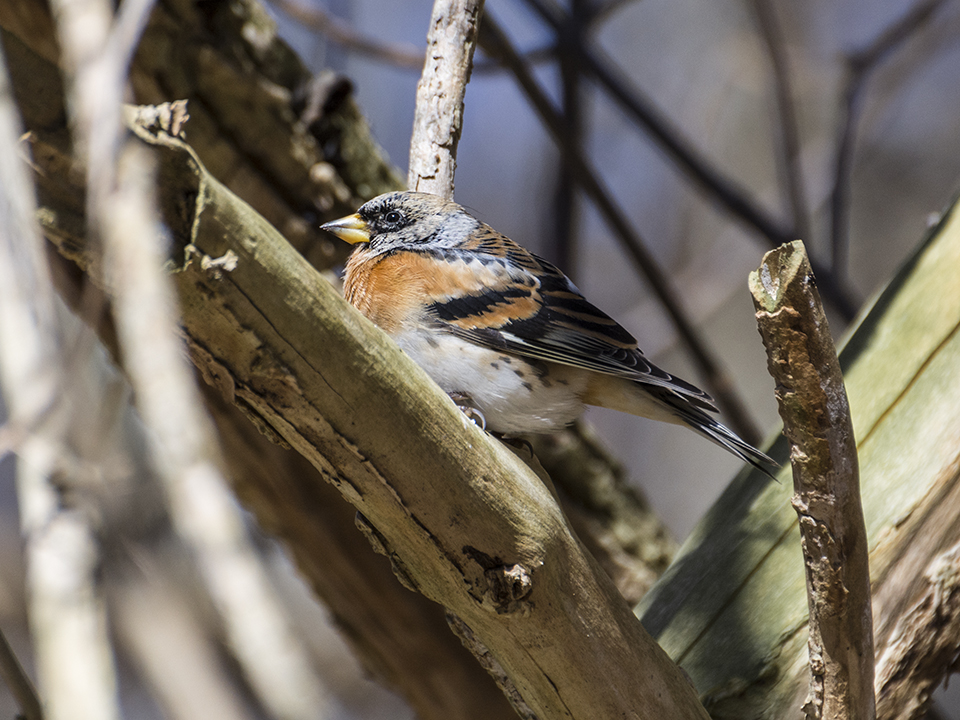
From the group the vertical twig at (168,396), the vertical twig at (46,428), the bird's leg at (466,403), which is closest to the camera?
the vertical twig at (168,396)

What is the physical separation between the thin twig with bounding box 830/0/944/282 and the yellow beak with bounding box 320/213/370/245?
91.9 inches

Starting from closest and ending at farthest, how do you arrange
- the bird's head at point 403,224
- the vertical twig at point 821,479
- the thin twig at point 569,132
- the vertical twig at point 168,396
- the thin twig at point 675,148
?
the vertical twig at point 168,396
the vertical twig at point 821,479
the bird's head at point 403,224
the thin twig at point 675,148
the thin twig at point 569,132

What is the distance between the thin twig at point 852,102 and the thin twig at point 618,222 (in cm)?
81

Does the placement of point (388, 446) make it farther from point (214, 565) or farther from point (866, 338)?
point (866, 338)

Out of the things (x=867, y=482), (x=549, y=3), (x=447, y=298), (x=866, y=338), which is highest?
(x=549, y=3)

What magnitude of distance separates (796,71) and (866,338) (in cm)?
518

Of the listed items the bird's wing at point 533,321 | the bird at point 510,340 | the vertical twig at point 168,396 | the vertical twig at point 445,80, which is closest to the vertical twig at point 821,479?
the bird at point 510,340

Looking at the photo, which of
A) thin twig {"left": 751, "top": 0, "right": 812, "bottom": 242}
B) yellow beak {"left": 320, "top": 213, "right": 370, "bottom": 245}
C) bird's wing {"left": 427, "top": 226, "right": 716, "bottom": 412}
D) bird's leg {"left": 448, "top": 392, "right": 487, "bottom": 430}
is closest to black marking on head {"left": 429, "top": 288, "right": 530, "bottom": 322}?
bird's wing {"left": 427, "top": 226, "right": 716, "bottom": 412}

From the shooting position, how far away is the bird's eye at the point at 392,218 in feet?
8.43

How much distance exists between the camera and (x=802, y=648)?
183 cm

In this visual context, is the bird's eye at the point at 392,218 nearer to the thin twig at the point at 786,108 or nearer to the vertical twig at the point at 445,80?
the vertical twig at the point at 445,80

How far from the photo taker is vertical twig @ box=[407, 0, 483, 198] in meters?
2.17

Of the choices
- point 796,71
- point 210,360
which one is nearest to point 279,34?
point 210,360

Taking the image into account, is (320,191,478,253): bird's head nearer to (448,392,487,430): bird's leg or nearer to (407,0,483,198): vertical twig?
(407,0,483,198): vertical twig
